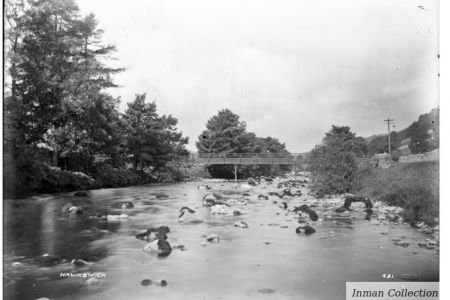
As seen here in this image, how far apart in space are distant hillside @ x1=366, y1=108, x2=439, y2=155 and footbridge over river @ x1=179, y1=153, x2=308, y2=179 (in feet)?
3.58

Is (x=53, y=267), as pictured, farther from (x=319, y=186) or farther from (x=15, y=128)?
(x=319, y=186)

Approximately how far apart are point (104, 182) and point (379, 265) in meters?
4.25

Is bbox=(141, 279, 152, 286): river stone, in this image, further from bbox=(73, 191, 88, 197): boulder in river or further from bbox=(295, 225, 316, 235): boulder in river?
bbox=(73, 191, 88, 197): boulder in river

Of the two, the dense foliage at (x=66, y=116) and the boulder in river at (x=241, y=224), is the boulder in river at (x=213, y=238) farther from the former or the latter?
the dense foliage at (x=66, y=116)

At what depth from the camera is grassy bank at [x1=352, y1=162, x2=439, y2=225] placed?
4188mm

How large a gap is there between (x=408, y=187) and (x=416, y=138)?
2.81 feet

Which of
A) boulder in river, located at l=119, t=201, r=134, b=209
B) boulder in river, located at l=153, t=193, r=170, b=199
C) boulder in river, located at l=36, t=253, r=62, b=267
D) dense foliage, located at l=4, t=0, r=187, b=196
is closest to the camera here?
boulder in river, located at l=36, t=253, r=62, b=267

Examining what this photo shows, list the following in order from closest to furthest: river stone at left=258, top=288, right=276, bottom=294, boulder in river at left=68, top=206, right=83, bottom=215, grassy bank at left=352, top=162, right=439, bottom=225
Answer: river stone at left=258, top=288, right=276, bottom=294 < grassy bank at left=352, top=162, right=439, bottom=225 < boulder in river at left=68, top=206, right=83, bottom=215

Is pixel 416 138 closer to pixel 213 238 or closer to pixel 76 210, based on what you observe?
pixel 213 238

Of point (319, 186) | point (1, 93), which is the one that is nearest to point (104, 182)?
point (1, 93)

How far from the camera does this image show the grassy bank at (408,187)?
13.7ft

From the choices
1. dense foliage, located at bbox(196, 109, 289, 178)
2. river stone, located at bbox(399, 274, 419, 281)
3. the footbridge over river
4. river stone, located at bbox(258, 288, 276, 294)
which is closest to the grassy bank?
river stone, located at bbox(399, 274, 419, 281)

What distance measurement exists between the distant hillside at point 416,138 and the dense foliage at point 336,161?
0.35 m

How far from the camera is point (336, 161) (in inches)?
272
